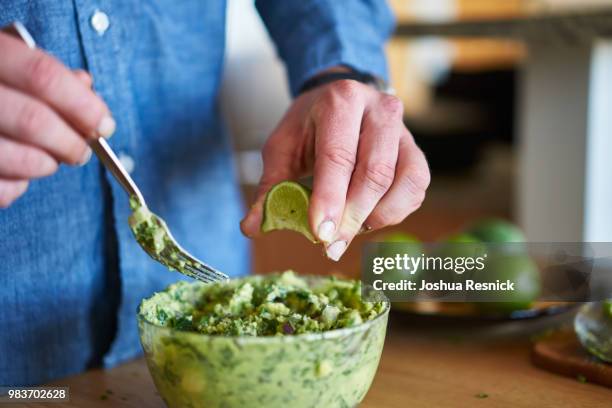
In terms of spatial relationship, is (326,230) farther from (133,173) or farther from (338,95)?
(133,173)

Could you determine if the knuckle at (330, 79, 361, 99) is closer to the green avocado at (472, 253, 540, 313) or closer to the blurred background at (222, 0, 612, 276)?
the green avocado at (472, 253, 540, 313)

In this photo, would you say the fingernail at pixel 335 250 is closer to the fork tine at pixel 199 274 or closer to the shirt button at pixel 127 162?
the fork tine at pixel 199 274

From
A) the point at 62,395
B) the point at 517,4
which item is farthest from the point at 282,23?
the point at 517,4

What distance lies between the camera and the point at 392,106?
2.93ft

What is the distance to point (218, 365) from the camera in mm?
678

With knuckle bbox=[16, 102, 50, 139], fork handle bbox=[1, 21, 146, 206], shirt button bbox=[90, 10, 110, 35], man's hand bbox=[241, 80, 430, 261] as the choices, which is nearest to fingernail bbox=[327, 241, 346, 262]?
man's hand bbox=[241, 80, 430, 261]

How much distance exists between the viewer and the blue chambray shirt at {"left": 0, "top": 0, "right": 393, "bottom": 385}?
961mm

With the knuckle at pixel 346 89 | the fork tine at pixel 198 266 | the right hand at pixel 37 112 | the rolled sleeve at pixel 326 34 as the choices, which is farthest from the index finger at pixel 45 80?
the rolled sleeve at pixel 326 34

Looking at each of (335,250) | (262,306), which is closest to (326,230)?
(335,250)

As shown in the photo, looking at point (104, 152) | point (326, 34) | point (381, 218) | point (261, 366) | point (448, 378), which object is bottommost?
point (448, 378)

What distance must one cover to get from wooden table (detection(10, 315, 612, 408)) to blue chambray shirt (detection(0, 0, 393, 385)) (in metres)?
0.10

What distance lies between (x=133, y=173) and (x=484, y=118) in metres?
3.06

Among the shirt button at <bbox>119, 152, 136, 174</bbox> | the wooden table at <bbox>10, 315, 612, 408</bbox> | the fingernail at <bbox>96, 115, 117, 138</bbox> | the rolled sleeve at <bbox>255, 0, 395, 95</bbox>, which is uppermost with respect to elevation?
the rolled sleeve at <bbox>255, 0, 395, 95</bbox>

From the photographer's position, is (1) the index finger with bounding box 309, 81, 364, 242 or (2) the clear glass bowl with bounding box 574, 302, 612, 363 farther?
(2) the clear glass bowl with bounding box 574, 302, 612, 363
